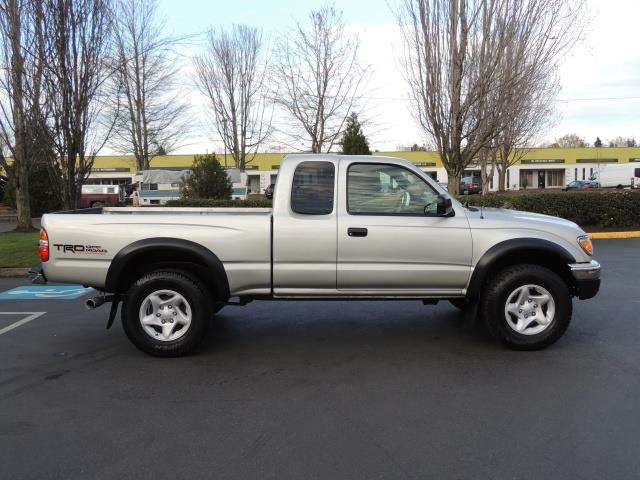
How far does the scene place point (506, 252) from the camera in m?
5.08

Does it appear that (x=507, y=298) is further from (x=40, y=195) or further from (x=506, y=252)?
(x=40, y=195)

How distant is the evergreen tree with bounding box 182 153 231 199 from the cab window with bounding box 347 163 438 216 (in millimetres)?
16555

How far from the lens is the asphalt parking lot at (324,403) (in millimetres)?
3199

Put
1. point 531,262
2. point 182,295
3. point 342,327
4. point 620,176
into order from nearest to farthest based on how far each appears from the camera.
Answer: point 182,295 → point 531,262 → point 342,327 → point 620,176

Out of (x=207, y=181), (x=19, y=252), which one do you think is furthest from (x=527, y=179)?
(x=19, y=252)

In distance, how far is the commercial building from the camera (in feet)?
212

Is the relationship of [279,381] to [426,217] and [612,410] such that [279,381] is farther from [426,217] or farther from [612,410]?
[612,410]

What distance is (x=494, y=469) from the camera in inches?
122

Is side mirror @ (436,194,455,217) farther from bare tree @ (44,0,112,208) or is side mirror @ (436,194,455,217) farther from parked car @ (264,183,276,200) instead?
bare tree @ (44,0,112,208)

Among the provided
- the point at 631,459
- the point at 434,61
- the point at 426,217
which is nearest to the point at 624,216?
the point at 434,61

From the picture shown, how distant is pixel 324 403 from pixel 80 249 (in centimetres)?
276

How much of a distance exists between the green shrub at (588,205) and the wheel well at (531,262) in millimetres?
10876

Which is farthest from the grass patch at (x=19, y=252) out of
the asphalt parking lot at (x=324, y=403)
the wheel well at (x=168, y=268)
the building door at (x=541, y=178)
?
the building door at (x=541, y=178)

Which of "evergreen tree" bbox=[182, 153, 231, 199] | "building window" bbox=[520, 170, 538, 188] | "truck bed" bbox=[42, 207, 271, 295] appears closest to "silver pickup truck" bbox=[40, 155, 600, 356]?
"truck bed" bbox=[42, 207, 271, 295]
